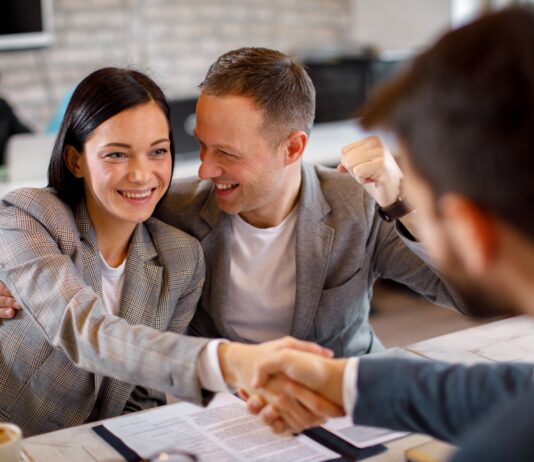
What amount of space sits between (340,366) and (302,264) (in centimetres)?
61

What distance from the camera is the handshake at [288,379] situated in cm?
129

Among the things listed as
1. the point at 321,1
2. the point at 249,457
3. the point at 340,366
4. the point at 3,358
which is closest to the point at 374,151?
the point at 340,366

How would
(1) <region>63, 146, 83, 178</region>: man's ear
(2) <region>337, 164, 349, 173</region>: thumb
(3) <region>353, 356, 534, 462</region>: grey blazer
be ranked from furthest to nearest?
(2) <region>337, 164, 349, 173</region>: thumb, (1) <region>63, 146, 83, 178</region>: man's ear, (3) <region>353, 356, 534, 462</region>: grey blazer

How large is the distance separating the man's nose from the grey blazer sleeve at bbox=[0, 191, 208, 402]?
33 centimetres

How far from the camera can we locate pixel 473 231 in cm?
84

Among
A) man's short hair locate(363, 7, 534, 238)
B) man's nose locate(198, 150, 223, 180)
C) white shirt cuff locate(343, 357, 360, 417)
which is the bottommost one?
white shirt cuff locate(343, 357, 360, 417)

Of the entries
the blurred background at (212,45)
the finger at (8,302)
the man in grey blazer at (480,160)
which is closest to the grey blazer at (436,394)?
the man in grey blazer at (480,160)

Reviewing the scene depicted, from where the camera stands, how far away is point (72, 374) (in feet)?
5.43

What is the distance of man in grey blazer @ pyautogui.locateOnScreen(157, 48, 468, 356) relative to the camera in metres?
1.86

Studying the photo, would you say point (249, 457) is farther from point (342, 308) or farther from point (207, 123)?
point (207, 123)

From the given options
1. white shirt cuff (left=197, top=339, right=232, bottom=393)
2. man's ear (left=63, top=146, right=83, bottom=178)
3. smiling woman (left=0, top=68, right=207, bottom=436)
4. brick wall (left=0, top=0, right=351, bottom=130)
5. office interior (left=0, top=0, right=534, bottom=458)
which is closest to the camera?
white shirt cuff (left=197, top=339, right=232, bottom=393)

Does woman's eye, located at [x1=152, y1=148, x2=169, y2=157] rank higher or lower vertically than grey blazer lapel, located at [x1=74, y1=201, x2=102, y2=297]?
higher

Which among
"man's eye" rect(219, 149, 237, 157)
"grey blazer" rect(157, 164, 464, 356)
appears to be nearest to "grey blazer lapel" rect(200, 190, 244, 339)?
"grey blazer" rect(157, 164, 464, 356)

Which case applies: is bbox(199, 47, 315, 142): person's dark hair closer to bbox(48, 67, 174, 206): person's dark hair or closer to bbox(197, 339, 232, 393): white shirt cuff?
bbox(48, 67, 174, 206): person's dark hair
